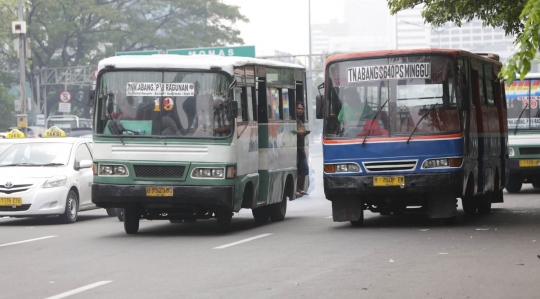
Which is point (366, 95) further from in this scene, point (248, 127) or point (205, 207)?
point (205, 207)

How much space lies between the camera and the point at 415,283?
10289mm

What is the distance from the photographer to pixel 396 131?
16516mm

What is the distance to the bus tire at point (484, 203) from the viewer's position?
2017 cm

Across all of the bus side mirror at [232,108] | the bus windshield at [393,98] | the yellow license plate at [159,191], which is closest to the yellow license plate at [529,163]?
the bus windshield at [393,98]

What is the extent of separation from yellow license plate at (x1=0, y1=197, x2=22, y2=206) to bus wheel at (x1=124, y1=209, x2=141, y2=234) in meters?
3.55

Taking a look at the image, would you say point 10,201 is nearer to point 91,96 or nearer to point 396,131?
point 91,96

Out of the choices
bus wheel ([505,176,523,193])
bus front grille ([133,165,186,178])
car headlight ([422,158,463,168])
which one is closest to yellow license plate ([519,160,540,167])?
bus wheel ([505,176,523,193])

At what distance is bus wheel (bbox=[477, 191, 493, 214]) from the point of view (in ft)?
66.2

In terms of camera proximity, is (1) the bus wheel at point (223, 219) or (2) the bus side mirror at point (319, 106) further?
(2) the bus side mirror at point (319, 106)

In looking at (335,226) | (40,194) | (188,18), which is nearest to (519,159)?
(335,226)

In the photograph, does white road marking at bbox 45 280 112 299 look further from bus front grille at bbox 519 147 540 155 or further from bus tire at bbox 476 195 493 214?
bus front grille at bbox 519 147 540 155

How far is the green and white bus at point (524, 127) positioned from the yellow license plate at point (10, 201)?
12.3m

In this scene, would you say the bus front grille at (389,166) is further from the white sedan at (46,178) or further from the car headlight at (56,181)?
the car headlight at (56,181)

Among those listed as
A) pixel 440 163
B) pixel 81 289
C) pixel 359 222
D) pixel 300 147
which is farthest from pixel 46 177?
pixel 81 289
